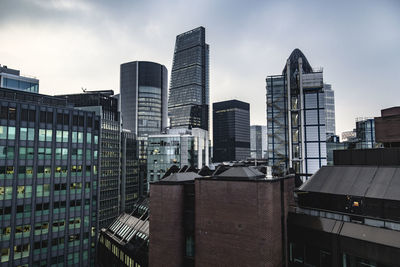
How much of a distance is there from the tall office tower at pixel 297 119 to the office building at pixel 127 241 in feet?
101

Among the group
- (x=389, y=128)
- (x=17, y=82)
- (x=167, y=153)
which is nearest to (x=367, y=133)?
(x=389, y=128)

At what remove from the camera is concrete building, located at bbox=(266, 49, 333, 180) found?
180 feet

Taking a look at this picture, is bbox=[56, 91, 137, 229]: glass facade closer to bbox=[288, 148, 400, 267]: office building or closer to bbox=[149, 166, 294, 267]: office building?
bbox=[149, 166, 294, 267]: office building

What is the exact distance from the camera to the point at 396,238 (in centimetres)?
1742

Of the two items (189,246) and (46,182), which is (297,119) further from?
(46,182)

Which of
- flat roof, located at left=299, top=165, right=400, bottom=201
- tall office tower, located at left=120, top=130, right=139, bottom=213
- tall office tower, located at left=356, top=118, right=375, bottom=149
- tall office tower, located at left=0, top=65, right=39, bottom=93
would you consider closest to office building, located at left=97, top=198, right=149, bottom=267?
flat roof, located at left=299, top=165, right=400, bottom=201

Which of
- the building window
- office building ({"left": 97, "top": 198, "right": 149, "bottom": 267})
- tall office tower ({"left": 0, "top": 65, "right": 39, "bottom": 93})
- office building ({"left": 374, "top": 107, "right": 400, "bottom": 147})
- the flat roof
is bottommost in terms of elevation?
office building ({"left": 97, "top": 198, "right": 149, "bottom": 267})

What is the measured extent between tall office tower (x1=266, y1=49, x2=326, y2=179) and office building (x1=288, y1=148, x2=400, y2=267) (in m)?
29.4

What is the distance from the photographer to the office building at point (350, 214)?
1838 cm

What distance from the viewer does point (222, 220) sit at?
23.1m

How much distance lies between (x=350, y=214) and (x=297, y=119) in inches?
1589

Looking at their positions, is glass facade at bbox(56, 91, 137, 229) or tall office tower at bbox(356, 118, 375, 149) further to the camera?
glass facade at bbox(56, 91, 137, 229)

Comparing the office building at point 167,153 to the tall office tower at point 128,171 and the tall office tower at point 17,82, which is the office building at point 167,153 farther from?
the tall office tower at point 128,171

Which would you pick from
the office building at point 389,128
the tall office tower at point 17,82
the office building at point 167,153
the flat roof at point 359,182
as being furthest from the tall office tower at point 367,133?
the tall office tower at point 17,82
